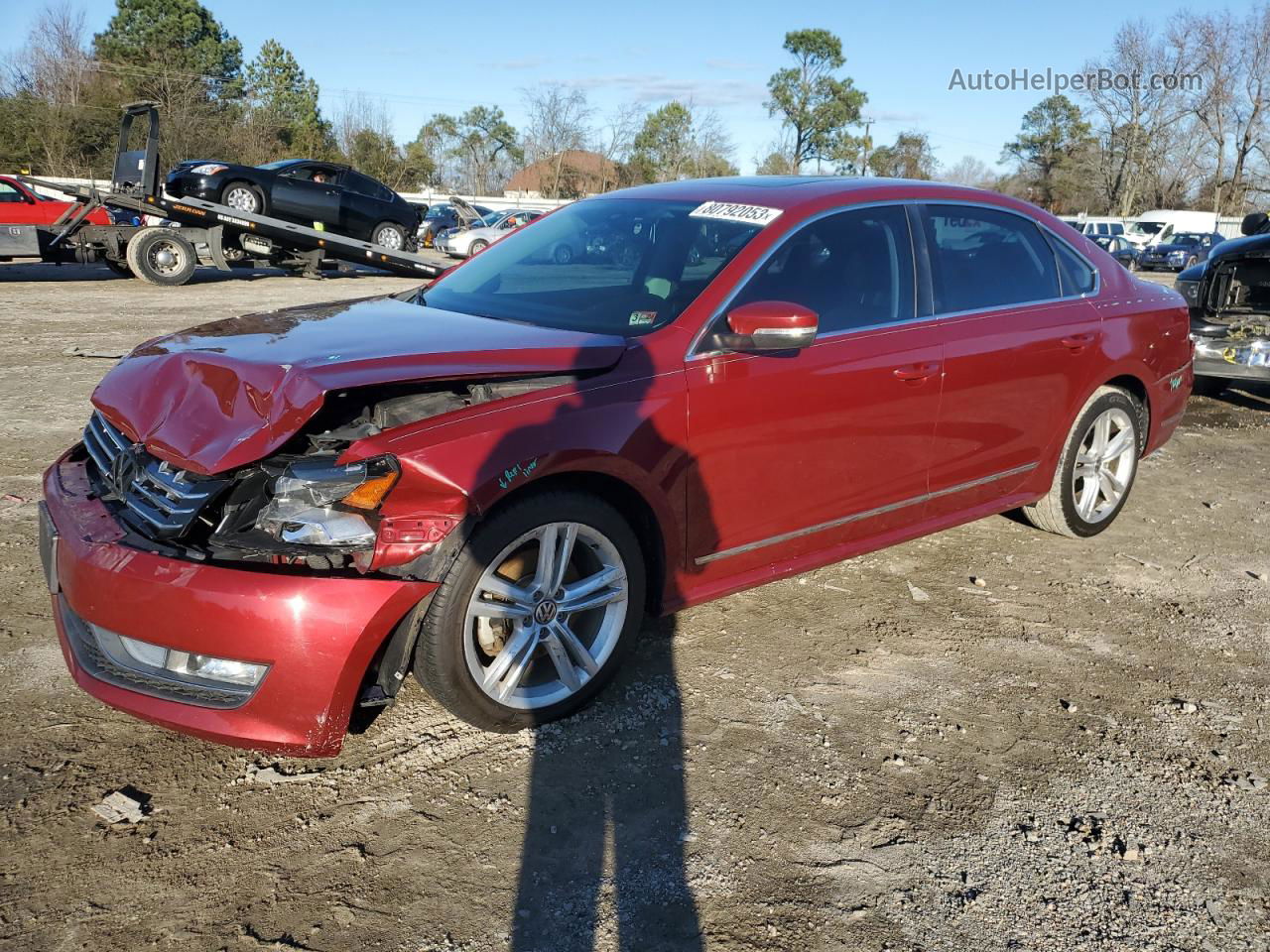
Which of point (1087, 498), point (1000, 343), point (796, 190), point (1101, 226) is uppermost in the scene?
point (1101, 226)

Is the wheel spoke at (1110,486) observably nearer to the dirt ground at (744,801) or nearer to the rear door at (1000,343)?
the rear door at (1000,343)

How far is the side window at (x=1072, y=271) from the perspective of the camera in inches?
181

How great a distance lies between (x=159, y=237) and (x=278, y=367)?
49.6 feet

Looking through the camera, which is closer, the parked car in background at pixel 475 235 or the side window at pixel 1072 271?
the side window at pixel 1072 271

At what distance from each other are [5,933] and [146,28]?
190ft

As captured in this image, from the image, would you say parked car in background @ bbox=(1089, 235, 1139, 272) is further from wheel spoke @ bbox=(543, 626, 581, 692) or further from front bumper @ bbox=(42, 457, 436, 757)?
front bumper @ bbox=(42, 457, 436, 757)

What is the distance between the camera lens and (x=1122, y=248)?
3616 cm

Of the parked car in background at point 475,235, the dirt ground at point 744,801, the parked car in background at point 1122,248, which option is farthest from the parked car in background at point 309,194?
the parked car in background at point 1122,248

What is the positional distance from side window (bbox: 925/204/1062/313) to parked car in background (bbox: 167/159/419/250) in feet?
51.8

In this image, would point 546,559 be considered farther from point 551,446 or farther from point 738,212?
point 738,212

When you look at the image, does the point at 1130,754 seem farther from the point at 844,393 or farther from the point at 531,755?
the point at 531,755

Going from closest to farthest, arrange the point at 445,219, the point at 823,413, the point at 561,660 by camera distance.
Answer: the point at 561,660
the point at 823,413
the point at 445,219

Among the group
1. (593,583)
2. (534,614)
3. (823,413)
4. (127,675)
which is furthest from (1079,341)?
(127,675)

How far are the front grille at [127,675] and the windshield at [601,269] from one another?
1.62m
